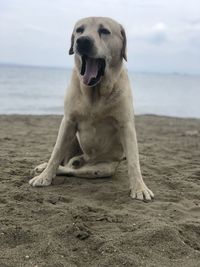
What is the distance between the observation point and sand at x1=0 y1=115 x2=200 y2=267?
2.82m

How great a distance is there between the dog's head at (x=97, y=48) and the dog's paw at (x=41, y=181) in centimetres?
107

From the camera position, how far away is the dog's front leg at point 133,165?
13.9ft

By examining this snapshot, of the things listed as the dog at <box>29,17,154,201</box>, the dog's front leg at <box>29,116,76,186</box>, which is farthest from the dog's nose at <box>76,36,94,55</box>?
the dog's front leg at <box>29,116,76,186</box>

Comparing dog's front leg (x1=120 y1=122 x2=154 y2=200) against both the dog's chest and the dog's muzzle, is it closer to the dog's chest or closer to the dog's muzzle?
the dog's chest

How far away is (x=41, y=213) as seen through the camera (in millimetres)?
3588

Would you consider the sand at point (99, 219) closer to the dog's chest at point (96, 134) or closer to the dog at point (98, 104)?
the dog at point (98, 104)

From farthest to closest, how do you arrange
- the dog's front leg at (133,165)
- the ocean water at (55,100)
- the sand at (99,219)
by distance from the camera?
1. the ocean water at (55,100)
2. the dog's front leg at (133,165)
3. the sand at (99,219)

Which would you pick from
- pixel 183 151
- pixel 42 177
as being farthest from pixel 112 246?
pixel 183 151

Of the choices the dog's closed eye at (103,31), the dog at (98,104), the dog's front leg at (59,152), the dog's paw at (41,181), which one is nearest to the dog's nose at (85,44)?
the dog at (98,104)

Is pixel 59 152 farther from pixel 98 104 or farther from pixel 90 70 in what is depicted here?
pixel 90 70

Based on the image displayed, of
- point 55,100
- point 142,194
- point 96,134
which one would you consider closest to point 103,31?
point 96,134

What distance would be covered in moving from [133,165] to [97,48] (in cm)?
121

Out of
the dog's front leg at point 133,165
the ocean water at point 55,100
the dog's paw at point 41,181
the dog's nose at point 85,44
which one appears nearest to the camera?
the dog's nose at point 85,44

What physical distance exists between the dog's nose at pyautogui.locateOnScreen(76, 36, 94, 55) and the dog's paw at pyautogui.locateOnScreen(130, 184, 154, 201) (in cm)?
139
